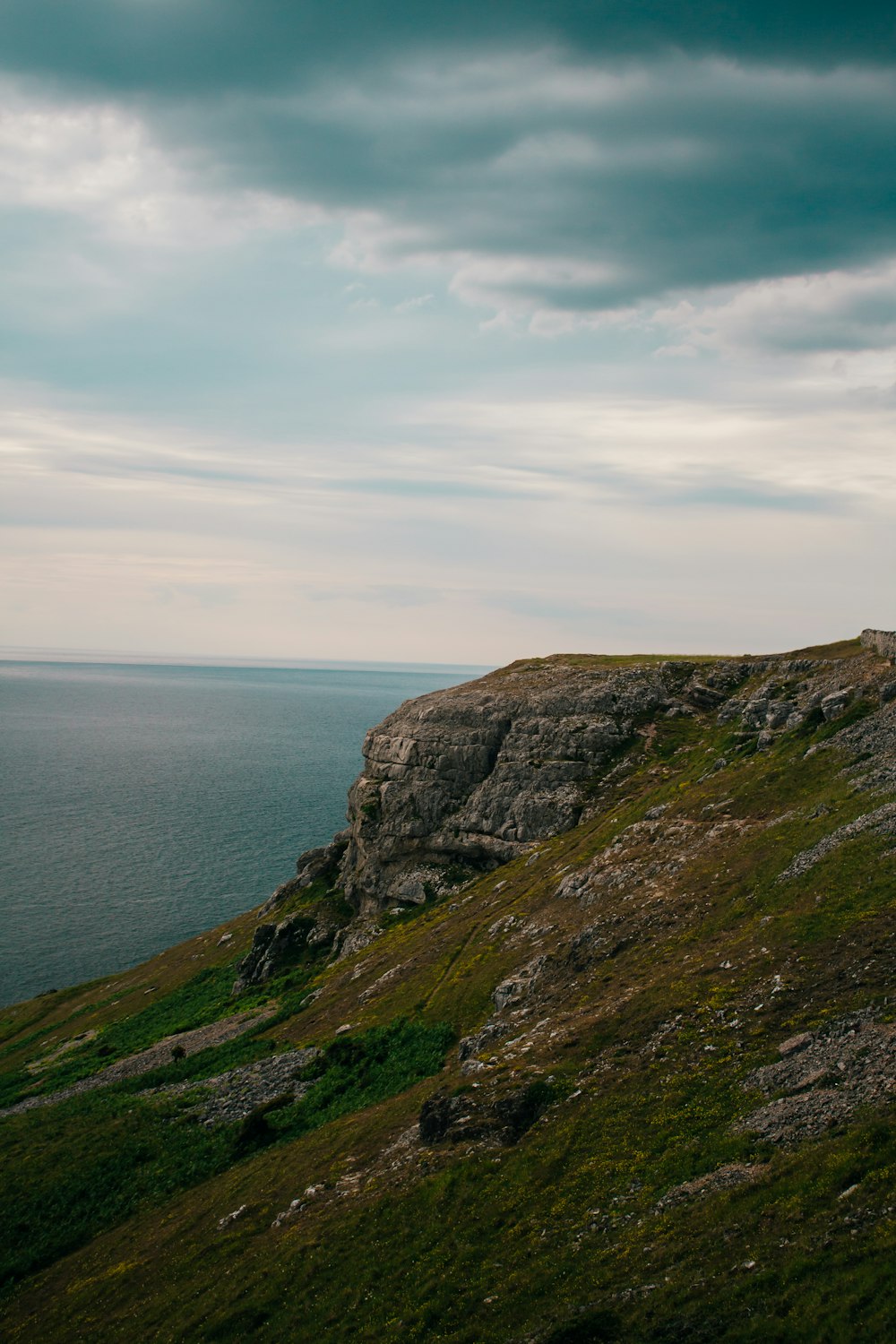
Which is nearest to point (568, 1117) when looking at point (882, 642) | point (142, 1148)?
point (142, 1148)

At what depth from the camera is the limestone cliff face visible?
7794 cm

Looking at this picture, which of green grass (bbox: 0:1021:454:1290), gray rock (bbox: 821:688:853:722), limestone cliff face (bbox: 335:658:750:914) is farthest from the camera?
limestone cliff face (bbox: 335:658:750:914)

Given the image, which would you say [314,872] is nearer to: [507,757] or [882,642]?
[507,757]

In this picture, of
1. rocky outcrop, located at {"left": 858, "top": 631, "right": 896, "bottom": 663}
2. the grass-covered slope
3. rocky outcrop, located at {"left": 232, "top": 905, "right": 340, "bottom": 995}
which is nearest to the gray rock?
the grass-covered slope

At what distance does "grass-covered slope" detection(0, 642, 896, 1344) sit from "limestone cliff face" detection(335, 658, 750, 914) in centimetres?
969

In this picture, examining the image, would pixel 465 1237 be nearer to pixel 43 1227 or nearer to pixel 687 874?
pixel 687 874

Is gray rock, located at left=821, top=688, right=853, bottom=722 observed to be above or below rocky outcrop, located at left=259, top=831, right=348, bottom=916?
above

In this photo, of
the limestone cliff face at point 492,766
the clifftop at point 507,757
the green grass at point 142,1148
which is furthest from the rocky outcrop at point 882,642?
the green grass at point 142,1148

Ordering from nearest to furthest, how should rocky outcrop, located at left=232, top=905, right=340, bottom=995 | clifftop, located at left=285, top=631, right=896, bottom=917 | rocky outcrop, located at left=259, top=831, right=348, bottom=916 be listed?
clifftop, located at left=285, top=631, right=896, bottom=917
rocky outcrop, located at left=232, top=905, right=340, bottom=995
rocky outcrop, located at left=259, top=831, right=348, bottom=916

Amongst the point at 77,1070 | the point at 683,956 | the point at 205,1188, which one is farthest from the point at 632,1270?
the point at 77,1070

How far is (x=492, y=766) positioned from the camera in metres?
84.3

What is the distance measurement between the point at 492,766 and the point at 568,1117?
54.6 meters

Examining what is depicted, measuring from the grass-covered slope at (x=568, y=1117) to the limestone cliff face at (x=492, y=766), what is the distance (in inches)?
381

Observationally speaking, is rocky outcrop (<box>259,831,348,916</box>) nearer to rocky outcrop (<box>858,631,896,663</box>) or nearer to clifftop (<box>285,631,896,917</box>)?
clifftop (<box>285,631,896,917</box>)
